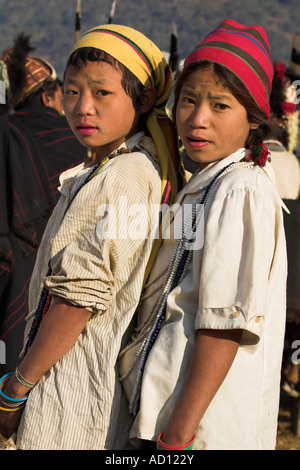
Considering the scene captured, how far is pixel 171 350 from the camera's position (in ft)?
5.30

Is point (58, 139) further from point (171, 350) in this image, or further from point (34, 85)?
point (171, 350)

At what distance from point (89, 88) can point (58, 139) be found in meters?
2.33

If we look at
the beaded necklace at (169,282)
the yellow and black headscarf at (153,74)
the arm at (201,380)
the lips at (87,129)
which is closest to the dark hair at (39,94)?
the yellow and black headscarf at (153,74)

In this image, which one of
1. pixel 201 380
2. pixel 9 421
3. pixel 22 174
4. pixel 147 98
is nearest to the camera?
pixel 201 380

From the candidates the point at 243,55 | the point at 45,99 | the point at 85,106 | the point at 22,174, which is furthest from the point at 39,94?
the point at 243,55

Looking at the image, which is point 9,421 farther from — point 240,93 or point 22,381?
point 240,93

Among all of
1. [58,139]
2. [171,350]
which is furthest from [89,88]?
[58,139]

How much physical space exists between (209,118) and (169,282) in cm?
46

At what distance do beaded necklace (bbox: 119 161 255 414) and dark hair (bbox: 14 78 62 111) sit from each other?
297cm

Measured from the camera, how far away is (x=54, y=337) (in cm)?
172

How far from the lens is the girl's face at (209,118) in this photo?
1.73 m

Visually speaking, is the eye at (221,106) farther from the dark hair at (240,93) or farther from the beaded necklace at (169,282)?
the beaded necklace at (169,282)

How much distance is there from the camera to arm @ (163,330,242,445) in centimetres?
154

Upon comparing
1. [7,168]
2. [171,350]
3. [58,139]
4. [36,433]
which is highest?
[58,139]
